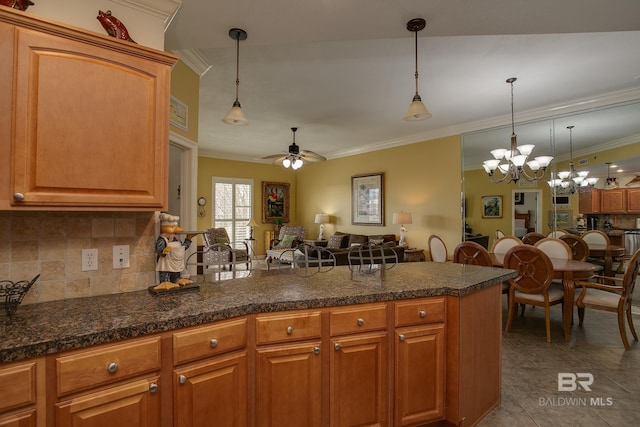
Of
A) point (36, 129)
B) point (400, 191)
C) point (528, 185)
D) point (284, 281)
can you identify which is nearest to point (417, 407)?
point (284, 281)

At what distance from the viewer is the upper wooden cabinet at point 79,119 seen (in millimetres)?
1228

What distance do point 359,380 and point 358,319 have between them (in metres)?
0.32

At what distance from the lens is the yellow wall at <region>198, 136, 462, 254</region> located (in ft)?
18.4

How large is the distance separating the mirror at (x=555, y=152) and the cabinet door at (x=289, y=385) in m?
4.49

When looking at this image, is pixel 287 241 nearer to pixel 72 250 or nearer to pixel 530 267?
pixel 530 267

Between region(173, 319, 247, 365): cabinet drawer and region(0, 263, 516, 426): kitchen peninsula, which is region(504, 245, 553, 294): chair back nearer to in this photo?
region(0, 263, 516, 426): kitchen peninsula

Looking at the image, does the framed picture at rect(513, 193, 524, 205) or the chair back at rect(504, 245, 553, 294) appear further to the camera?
the framed picture at rect(513, 193, 524, 205)

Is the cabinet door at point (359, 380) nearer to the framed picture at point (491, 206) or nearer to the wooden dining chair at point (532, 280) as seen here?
the wooden dining chair at point (532, 280)

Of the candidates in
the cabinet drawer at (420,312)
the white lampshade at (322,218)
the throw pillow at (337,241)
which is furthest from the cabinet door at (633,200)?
the white lampshade at (322,218)

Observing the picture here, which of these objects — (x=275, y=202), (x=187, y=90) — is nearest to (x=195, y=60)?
(x=187, y=90)

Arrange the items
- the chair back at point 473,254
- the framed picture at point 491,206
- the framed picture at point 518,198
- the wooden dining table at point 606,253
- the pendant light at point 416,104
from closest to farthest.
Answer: the pendant light at point 416,104 → the chair back at point 473,254 → the wooden dining table at point 606,253 → the framed picture at point 518,198 → the framed picture at point 491,206

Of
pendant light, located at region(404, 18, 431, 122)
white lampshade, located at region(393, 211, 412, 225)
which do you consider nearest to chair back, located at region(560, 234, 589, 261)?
white lampshade, located at region(393, 211, 412, 225)

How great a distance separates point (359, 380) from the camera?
1.66m

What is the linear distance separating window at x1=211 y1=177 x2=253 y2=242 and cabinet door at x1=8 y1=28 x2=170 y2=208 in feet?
22.0
